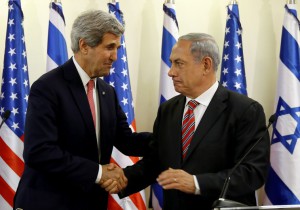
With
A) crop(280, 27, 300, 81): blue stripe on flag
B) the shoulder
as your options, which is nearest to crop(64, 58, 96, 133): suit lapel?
the shoulder

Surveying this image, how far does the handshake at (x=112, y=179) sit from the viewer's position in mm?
2375

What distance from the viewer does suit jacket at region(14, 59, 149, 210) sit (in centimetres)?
226

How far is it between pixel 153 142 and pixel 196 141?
40 cm

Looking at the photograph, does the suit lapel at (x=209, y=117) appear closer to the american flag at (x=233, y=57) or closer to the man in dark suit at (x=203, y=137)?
the man in dark suit at (x=203, y=137)

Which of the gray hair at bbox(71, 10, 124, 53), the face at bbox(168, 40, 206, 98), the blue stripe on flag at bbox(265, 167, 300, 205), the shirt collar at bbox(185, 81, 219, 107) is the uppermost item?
the gray hair at bbox(71, 10, 124, 53)

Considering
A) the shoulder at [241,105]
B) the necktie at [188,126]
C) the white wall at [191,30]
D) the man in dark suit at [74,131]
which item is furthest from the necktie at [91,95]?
the white wall at [191,30]

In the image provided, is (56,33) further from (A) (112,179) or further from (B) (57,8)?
(A) (112,179)

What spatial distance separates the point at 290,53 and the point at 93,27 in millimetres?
2089

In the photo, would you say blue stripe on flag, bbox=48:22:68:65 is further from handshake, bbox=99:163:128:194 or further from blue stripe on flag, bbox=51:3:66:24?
handshake, bbox=99:163:128:194

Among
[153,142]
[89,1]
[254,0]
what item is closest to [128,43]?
[89,1]

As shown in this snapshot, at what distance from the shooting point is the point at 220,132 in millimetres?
2281

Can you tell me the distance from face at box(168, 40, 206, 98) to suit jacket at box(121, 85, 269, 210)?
0.36 ft

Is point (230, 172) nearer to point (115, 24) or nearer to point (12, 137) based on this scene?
point (115, 24)

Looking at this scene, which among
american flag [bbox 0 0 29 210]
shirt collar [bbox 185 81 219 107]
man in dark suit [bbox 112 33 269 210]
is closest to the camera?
man in dark suit [bbox 112 33 269 210]
